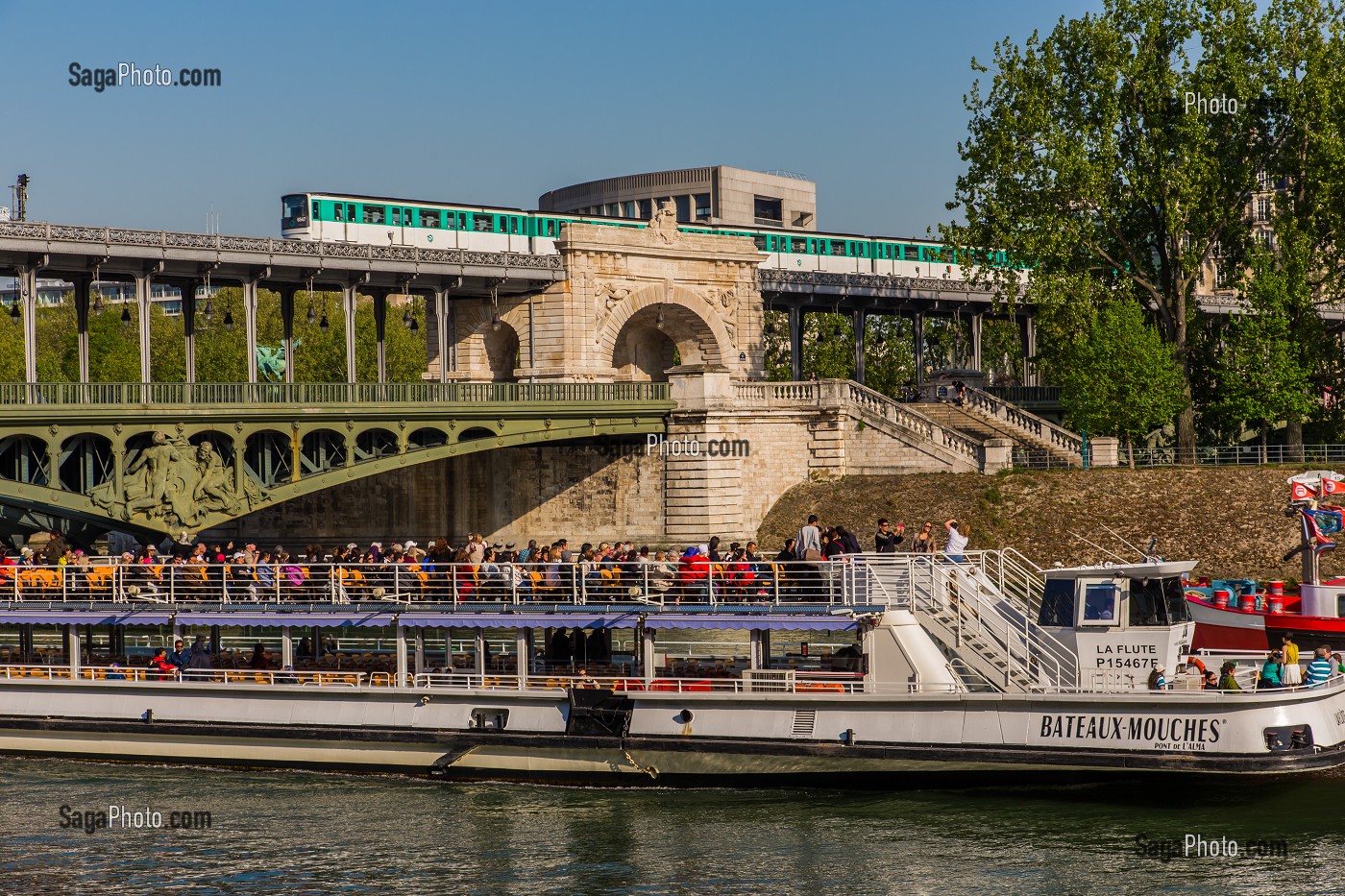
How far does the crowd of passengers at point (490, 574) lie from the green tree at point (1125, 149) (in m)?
27.9

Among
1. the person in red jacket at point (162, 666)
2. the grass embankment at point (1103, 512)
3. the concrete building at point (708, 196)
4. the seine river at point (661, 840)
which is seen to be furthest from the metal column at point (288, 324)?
the concrete building at point (708, 196)

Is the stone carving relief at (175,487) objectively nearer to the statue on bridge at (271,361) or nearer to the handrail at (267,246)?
the handrail at (267,246)

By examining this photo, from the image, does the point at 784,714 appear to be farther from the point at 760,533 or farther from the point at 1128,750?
the point at 760,533

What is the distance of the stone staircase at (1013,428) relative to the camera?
187ft

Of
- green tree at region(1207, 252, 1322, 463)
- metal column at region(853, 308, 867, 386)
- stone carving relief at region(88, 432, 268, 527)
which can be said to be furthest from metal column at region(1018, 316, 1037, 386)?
stone carving relief at region(88, 432, 268, 527)

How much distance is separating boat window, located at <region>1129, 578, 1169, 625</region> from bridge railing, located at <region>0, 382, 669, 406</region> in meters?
24.0

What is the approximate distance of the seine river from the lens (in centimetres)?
2105

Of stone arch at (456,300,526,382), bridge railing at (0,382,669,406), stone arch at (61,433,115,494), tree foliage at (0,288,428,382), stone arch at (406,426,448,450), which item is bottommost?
stone arch at (61,433,115,494)

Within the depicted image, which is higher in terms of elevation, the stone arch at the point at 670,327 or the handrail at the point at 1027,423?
the stone arch at the point at 670,327

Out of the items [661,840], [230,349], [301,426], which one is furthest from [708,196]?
[661,840]

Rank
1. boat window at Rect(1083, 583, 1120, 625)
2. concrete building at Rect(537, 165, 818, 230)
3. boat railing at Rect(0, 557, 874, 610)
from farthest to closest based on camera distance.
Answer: concrete building at Rect(537, 165, 818, 230), boat railing at Rect(0, 557, 874, 610), boat window at Rect(1083, 583, 1120, 625)

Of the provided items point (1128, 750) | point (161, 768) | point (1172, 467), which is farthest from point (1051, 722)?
point (1172, 467)

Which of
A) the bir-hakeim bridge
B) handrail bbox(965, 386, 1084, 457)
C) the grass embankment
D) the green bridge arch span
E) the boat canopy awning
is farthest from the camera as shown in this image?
handrail bbox(965, 386, 1084, 457)

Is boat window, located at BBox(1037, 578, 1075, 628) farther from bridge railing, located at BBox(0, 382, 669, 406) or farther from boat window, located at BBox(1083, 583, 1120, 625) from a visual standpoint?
bridge railing, located at BBox(0, 382, 669, 406)
